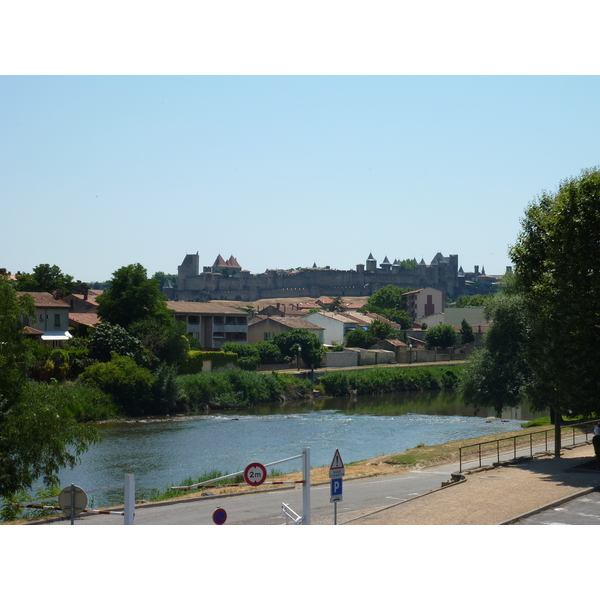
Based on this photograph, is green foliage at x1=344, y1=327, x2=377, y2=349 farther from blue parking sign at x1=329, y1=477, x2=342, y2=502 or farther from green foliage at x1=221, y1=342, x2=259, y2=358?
blue parking sign at x1=329, y1=477, x2=342, y2=502

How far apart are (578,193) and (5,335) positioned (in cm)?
1235

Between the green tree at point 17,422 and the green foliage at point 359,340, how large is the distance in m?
51.7

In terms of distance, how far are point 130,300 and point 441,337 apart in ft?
117

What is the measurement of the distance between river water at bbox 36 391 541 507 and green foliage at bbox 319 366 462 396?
4.28 metres

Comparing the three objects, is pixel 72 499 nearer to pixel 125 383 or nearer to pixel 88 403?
pixel 88 403

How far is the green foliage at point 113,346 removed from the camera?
4147 cm

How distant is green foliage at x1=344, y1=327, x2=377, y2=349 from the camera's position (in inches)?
2618

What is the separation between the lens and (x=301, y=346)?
54969mm

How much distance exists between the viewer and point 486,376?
98.3 ft

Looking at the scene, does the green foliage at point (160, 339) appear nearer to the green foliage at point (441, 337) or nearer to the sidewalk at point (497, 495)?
the sidewalk at point (497, 495)

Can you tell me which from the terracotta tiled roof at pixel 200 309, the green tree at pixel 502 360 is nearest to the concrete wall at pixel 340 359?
the terracotta tiled roof at pixel 200 309

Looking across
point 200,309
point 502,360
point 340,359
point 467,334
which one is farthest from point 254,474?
point 467,334

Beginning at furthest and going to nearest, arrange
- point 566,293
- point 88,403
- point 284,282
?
point 284,282 < point 88,403 < point 566,293

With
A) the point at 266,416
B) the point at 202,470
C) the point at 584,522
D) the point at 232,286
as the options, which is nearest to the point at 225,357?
the point at 266,416
